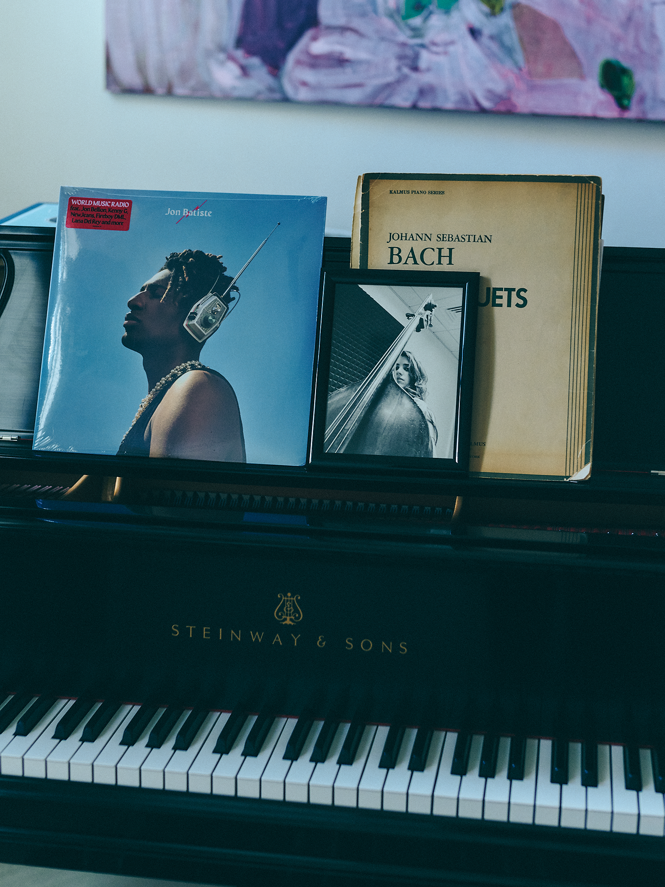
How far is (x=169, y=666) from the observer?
1.03m

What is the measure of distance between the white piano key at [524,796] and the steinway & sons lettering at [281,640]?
0.22 meters

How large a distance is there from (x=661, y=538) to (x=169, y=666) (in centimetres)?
77

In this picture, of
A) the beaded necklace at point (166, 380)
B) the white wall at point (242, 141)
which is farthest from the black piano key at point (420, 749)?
the white wall at point (242, 141)

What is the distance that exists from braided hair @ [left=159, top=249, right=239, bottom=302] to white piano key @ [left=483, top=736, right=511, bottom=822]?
0.84m

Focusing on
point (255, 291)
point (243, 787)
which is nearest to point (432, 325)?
point (255, 291)

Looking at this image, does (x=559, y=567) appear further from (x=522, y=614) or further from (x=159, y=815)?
Answer: (x=159, y=815)

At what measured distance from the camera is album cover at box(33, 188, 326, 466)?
1.13 metres

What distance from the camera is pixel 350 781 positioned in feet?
3.00

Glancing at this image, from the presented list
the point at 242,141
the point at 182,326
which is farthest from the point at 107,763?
the point at 242,141

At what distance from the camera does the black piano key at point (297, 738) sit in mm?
945

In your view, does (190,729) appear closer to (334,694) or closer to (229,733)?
(229,733)

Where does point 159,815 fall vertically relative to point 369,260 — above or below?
below

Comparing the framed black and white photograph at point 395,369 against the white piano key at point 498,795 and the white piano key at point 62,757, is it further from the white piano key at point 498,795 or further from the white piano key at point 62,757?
the white piano key at point 62,757

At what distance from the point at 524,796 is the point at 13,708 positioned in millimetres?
755
